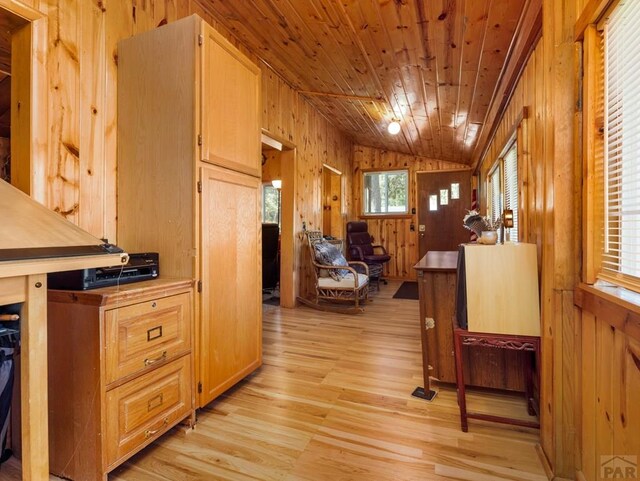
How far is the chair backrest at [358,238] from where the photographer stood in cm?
565

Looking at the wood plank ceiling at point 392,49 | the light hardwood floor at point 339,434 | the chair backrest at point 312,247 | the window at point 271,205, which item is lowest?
the light hardwood floor at point 339,434

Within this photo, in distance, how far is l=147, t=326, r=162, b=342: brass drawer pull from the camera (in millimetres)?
1475

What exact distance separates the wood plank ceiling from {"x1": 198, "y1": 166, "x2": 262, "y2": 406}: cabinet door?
140 centimetres

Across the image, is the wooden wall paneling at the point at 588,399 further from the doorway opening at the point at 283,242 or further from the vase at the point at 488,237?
the doorway opening at the point at 283,242

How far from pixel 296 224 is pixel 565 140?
3.39m

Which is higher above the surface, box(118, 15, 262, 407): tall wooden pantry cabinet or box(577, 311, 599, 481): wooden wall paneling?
box(118, 15, 262, 407): tall wooden pantry cabinet

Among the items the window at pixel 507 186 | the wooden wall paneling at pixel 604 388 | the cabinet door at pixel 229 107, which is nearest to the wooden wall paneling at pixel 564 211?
the wooden wall paneling at pixel 604 388

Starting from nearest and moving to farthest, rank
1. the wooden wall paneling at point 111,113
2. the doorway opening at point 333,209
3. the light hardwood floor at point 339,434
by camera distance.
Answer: the light hardwood floor at point 339,434, the wooden wall paneling at point 111,113, the doorway opening at point 333,209

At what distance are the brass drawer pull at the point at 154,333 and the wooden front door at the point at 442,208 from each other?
546cm

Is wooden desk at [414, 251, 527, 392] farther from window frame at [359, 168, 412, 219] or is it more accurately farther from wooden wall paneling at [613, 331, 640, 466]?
window frame at [359, 168, 412, 219]

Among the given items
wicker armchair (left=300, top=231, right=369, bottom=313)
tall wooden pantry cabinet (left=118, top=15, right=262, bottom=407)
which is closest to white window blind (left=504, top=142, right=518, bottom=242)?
wicker armchair (left=300, top=231, right=369, bottom=313)

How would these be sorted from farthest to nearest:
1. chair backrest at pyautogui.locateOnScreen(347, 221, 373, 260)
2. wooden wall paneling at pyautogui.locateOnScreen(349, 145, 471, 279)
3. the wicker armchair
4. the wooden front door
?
wooden wall paneling at pyautogui.locateOnScreen(349, 145, 471, 279), the wooden front door, chair backrest at pyautogui.locateOnScreen(347, 221, 373, 260), the wicker armchair

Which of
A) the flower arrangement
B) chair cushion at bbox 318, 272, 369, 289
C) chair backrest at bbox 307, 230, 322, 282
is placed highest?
the flower arrangement

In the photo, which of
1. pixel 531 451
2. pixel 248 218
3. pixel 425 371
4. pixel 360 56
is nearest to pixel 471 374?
pixel 425 371
